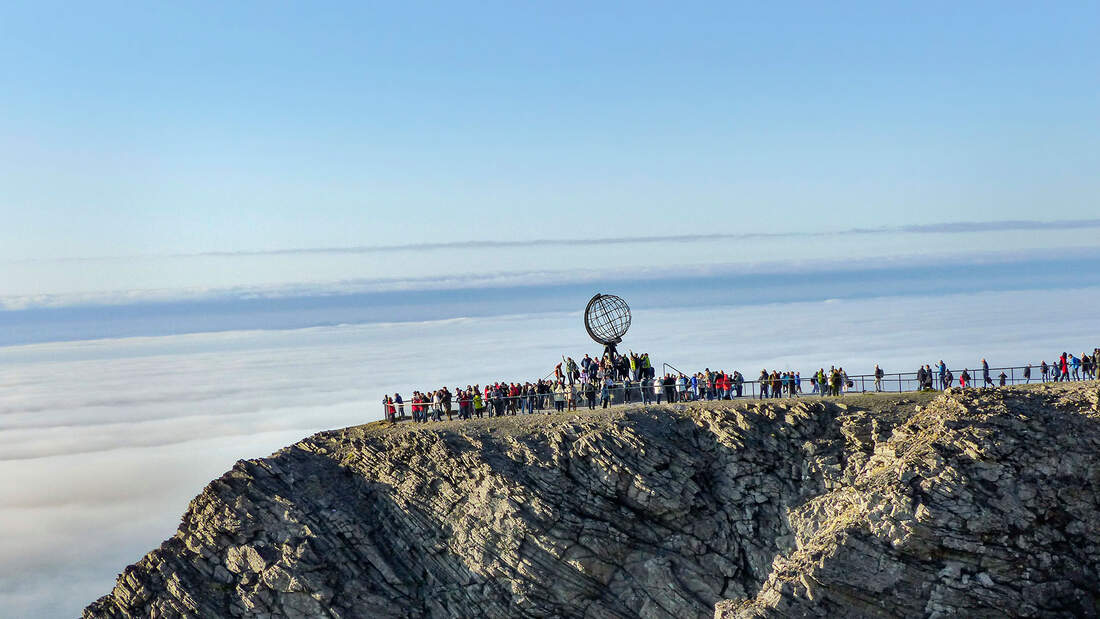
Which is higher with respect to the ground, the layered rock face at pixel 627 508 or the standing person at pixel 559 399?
the standing person at pixel 559 399

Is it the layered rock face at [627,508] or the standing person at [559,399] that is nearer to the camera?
the layered rock face at [627,508]

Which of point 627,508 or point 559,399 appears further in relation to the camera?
point 559,399

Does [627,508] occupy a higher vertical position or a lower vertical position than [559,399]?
lower

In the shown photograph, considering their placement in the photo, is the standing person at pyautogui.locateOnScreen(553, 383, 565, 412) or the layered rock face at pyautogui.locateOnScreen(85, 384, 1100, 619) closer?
the layered rock face at pyautogui.locateOnScreen(85, 384, 1100, 619)

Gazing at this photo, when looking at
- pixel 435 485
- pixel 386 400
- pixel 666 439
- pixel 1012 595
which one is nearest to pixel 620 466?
pixel 666 439
